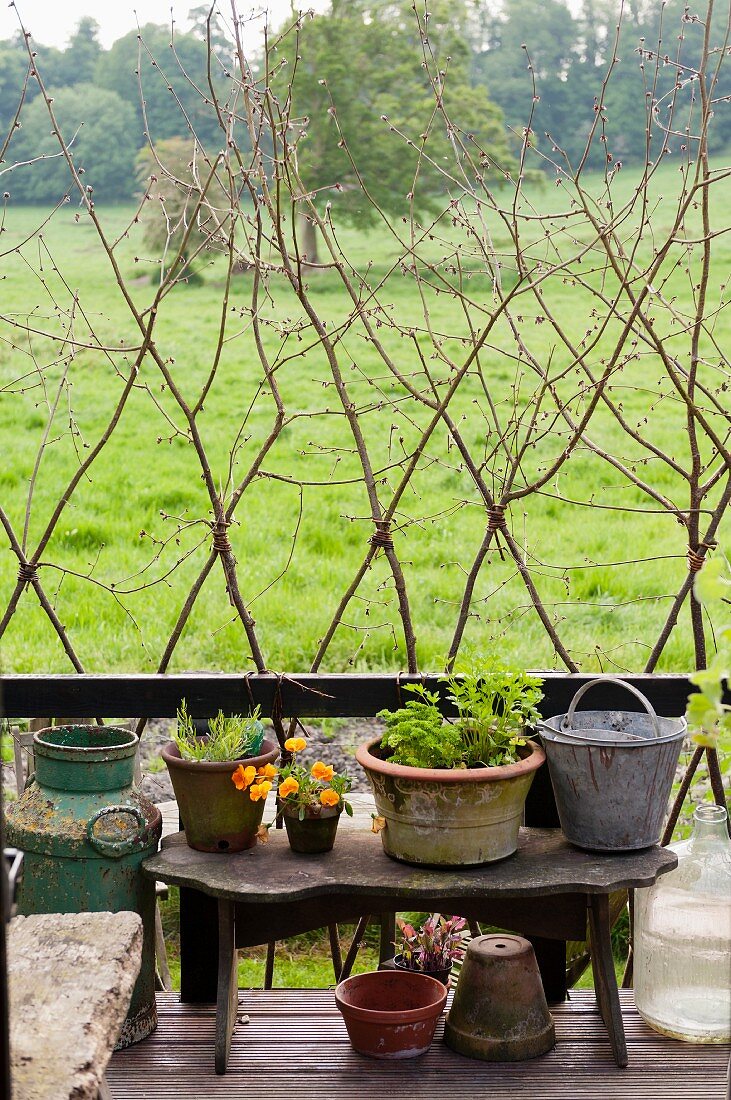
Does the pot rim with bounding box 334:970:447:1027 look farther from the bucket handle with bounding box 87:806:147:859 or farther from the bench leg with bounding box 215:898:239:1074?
the bucket handle with bounding box 87:806:147:859

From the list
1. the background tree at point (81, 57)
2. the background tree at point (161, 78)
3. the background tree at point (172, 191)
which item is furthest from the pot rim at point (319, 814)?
the background tree at point (81, 57)

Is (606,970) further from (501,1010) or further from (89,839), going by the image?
(89,839)

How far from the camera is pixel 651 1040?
8.02ft

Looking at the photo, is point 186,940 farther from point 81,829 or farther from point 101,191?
point 101,191

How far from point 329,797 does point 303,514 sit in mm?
4659

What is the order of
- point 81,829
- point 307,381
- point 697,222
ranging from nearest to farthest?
point 81,829 → point 307,381 → point 697,222

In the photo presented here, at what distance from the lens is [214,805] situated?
249 centimetres

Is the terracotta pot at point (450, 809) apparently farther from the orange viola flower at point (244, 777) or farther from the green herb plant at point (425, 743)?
the orange viola flower at point (244, 777)

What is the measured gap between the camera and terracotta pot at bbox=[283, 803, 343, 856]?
2.48m

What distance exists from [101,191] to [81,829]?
5753 mm

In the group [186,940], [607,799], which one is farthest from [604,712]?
[186,940]

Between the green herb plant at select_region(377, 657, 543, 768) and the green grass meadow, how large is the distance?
1.40 meters

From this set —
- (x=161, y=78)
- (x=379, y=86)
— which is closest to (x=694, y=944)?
(x=161, y=78)

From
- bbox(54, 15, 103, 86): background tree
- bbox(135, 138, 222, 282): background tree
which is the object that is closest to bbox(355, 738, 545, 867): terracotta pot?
bbox(135, 138, 222, 282): background tree
